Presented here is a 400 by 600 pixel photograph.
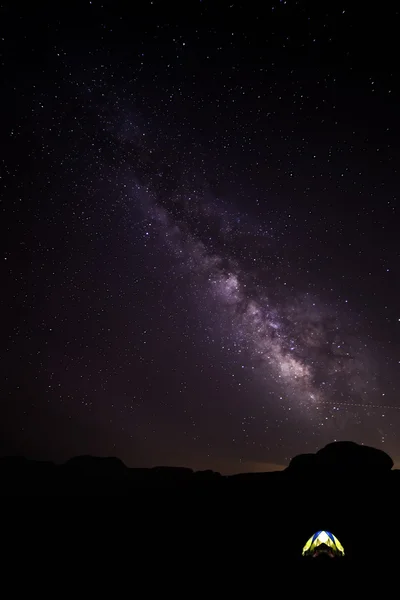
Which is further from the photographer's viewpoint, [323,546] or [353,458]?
[353,458]

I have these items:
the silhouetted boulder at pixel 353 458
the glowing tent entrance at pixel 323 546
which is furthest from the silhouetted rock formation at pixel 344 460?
the glowing tent entrance at pixel 323 546

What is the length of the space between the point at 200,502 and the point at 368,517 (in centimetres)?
985

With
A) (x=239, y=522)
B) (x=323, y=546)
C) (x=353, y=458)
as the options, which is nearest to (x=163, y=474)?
(x=239, y=522)

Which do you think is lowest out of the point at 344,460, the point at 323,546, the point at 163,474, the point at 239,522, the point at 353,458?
the point at 163,474

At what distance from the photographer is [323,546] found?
1305cm

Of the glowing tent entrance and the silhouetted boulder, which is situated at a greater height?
the silhouetted boulder

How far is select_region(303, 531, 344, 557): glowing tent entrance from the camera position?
12.9 meters

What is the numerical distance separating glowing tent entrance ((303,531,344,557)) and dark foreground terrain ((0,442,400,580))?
282mm

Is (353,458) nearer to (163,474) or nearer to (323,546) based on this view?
(323,546)

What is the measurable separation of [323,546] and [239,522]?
21.5 feet

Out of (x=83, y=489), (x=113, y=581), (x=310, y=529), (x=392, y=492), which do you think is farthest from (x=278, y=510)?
(x=83, y=489)

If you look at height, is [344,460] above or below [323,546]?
above

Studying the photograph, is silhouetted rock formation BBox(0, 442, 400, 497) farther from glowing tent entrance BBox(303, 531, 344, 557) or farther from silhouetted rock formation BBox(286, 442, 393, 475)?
glowing tent entrance BBox(303, 531, 344, 557)

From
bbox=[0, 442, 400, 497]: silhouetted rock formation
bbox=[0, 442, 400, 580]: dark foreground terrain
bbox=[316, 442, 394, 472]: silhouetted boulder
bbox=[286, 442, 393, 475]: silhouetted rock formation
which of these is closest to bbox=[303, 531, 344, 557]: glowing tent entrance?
bbox=[0, 442, 400, 580]: dark foreground terrain
